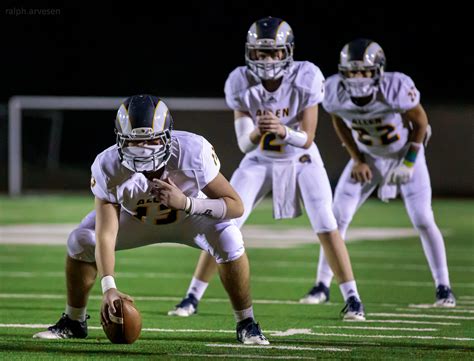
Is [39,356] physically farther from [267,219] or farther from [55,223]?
[267,219]

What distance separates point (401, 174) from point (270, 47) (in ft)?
3.93

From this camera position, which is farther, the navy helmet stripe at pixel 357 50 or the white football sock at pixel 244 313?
the navy helmet stripe at pixel 357 50

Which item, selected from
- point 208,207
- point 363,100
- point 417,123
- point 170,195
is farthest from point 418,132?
point 170,195

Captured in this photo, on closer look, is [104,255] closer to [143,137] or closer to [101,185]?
[101,185]

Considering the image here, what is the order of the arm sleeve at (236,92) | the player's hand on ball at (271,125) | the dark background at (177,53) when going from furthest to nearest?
the dark background at (177,53)
the arm sleeve at (236,92)
the player's hand on ball at (271,125)

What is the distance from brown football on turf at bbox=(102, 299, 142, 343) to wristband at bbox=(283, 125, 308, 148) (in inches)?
64.8

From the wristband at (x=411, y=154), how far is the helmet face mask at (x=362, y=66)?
0.43 metres

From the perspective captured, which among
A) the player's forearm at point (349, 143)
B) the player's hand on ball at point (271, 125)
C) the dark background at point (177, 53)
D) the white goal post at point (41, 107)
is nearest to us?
the player's hand on ball at point (271, 125)

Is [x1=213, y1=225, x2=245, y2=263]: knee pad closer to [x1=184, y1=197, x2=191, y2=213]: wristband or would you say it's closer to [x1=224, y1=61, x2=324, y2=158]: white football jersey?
[x1=184, y1=197, x2=191, y2=213]: wristband

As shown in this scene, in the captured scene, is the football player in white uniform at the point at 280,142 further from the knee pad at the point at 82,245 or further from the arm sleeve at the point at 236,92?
the knee pad at the point at 82,245

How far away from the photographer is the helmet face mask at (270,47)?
5.82 m

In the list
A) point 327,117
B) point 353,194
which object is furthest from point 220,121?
point 353,194

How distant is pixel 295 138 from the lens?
18.7ft

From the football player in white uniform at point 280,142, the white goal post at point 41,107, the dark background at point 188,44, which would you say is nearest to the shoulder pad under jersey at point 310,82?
the football player in white uniform at point 280,142
